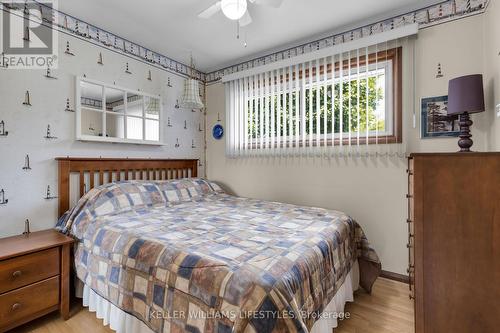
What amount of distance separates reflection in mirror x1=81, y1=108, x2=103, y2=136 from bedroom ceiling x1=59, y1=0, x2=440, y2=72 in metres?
0.88

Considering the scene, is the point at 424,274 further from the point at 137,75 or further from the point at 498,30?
the point at 137,75

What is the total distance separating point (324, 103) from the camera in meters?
2.56

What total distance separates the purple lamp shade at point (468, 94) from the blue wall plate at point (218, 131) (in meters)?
2.58

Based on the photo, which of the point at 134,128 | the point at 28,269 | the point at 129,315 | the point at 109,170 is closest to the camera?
the point at 129,315

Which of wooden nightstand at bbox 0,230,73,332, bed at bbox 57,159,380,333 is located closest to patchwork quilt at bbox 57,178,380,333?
bed at bbox 57,159,380,333

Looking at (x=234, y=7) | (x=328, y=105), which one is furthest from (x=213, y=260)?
(x=328, y=105)

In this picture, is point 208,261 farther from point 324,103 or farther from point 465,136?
point 324,103

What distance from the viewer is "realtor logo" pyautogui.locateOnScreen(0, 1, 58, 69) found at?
1.92 meters

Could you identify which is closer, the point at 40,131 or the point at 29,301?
the point at 29,301

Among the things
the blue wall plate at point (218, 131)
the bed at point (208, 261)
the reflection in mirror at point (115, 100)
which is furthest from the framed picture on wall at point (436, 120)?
the reflection in mirror at point (115, 100)

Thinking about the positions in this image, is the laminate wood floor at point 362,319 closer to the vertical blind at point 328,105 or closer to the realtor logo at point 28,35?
the vertical blind at point 328,105

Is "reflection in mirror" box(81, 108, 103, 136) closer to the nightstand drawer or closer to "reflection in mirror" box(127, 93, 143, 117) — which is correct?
"reflection in mirror" box(127, 93, 143, 117)

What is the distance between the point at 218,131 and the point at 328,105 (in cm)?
162

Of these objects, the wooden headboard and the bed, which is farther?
the wooden headboard
